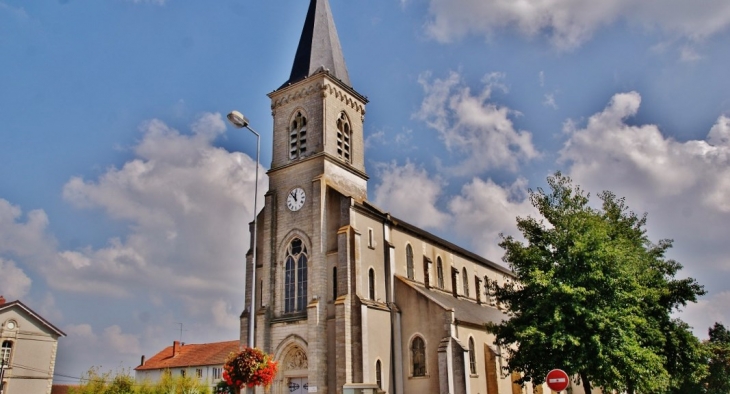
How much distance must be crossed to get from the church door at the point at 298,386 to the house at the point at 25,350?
82.3 ft

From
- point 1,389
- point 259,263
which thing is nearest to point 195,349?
point 1,389

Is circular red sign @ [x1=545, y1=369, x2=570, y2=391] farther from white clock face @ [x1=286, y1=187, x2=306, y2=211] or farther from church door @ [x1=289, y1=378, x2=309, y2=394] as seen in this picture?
white clock face @ [x1=286, y1=187, x2=306, y2=211]

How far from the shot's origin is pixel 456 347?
30391mm

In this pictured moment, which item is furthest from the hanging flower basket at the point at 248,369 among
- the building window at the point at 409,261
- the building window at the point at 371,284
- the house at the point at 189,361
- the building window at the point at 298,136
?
the house at the point at 189,361

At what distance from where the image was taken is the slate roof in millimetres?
33125

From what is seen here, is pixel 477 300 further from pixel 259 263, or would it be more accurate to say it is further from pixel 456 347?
pixel 259 263

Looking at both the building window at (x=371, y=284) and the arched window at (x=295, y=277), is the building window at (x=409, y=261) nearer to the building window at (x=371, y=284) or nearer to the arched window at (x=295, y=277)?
the building window at (x=371, y=284)

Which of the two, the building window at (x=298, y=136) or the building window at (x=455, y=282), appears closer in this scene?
the building window at (x=298, y=136)

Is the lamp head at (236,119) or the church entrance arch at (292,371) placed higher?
the lamp head at (236,119)

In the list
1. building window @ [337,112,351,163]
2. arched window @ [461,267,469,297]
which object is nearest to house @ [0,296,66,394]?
building window @ [337,112,351,163]

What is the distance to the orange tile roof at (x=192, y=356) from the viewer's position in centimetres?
5822

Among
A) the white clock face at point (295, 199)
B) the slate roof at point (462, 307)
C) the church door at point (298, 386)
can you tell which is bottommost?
the church door at point (298, 386)

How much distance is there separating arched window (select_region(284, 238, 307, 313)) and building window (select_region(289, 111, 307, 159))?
573 centimetres

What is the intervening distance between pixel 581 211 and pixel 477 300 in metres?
19.9
